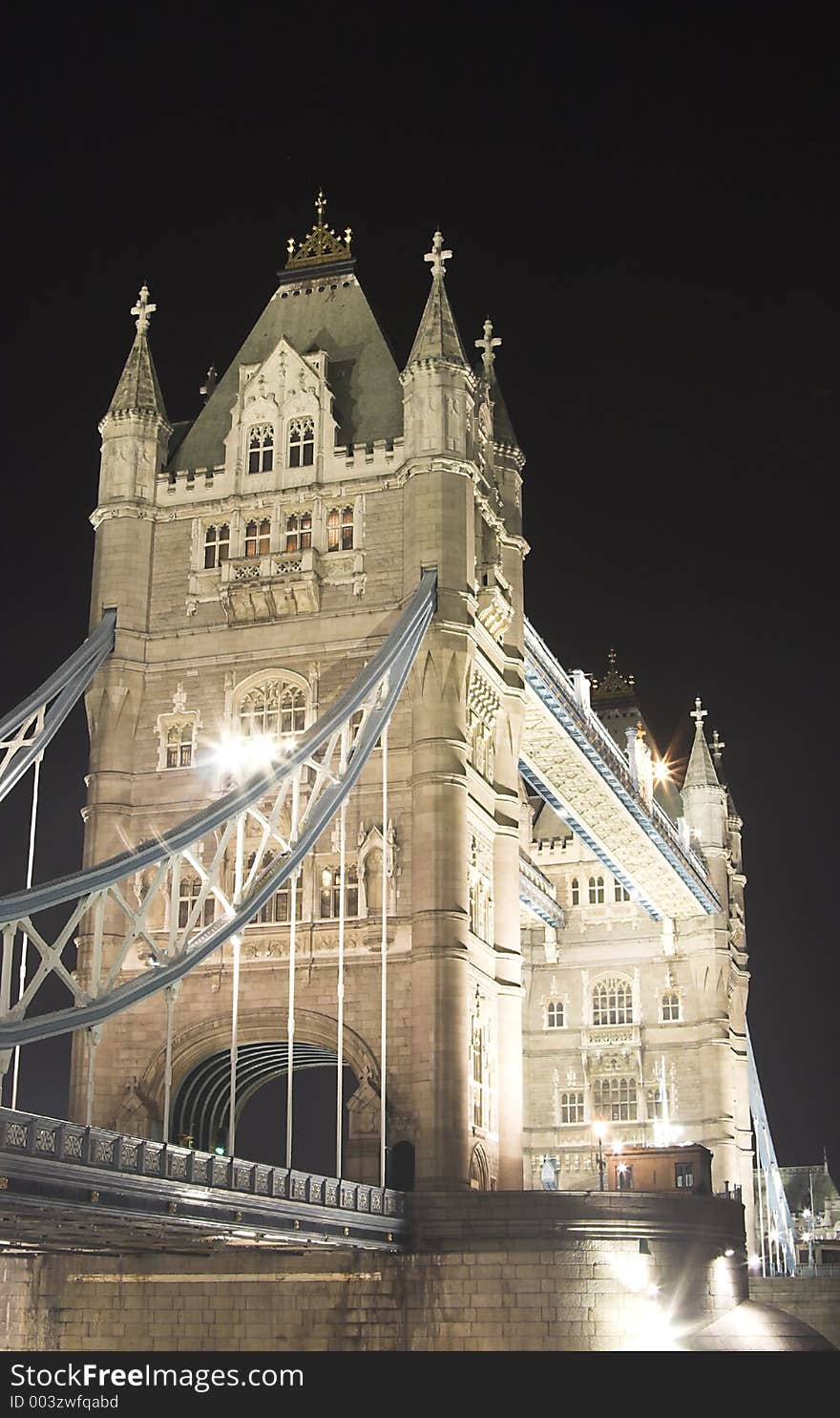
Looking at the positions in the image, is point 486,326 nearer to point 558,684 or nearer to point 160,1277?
point 558,684

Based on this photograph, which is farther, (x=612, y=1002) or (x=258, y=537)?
(x=612, y=1002)

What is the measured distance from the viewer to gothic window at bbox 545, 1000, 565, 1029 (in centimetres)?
7819

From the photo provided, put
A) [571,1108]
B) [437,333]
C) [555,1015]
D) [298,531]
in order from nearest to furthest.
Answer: [437,333] < [298,531] < [571,1108] < [555,1015]

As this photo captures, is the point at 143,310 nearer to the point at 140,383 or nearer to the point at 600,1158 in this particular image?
the point at 140,383

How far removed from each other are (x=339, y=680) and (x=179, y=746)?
4523 mm

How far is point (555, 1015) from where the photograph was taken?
78.3 m

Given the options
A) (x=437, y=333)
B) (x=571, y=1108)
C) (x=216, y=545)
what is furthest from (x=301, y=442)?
(x=571, y=1108)

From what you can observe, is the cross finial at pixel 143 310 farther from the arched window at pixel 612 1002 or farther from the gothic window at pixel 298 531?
the arched window at pixel 612 1002

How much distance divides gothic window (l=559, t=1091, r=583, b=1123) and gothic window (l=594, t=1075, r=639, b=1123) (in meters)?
0.66

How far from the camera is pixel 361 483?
49000 millimetres

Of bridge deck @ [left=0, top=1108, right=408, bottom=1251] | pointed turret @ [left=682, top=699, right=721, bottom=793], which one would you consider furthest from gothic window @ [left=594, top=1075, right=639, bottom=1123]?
bridge deck @ [left=0, top=1108, right=408, bottom=1251]

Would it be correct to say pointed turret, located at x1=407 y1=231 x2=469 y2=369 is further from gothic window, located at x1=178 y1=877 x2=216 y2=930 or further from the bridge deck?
the bridge deck
